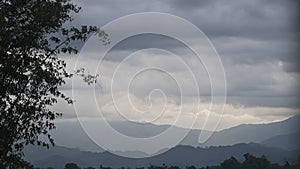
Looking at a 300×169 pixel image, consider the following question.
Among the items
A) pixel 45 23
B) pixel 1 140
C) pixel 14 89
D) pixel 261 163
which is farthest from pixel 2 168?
pixel 261 163

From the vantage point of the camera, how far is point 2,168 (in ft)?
68.2

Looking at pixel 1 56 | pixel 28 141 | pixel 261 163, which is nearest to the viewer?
pixel 1 56

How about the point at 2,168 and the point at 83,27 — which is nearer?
the point at 2,168

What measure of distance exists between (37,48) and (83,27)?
2.38 metres

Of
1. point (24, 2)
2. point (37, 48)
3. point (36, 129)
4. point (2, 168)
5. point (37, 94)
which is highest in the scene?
point (24, 2)

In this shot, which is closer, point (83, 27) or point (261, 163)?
point (83, 27)

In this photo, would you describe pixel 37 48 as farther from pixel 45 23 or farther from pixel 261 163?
pixel 261 163

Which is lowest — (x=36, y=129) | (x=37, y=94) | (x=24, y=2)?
(x=36, y=129)

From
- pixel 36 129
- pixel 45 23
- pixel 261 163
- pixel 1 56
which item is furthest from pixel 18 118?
pixel 261 163

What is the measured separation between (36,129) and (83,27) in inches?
192

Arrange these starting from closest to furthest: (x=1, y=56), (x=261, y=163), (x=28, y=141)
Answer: (x=1, y=56), (x=28, y=141), (x=261, y=163)

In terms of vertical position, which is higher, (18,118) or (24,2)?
(24,2)

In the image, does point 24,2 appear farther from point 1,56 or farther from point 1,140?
point 1,140

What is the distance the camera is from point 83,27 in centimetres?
2219
